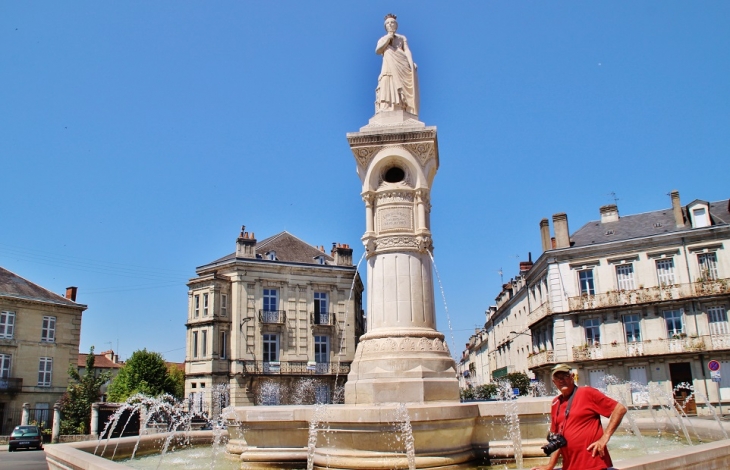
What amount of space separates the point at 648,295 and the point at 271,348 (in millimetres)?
26333

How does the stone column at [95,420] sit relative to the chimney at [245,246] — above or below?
below

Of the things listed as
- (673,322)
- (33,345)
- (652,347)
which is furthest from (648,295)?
(33,345)

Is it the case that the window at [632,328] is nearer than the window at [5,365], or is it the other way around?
the window at [632,328]

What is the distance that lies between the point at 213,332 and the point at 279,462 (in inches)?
1408

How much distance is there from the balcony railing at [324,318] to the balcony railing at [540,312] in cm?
1541

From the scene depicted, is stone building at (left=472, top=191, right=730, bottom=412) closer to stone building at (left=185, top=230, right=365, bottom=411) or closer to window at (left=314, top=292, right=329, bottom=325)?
stone building at (left=185, top=230, right=365, bottom=411)

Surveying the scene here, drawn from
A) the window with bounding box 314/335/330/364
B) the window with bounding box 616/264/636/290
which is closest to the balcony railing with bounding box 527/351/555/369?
the window with bounding box 616/264/636/290

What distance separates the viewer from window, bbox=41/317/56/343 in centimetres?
4167

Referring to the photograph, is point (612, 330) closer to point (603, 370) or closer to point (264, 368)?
point (603, 370)

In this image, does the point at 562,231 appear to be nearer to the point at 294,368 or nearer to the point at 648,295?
the point at 648,295

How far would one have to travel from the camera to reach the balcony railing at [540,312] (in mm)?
41338

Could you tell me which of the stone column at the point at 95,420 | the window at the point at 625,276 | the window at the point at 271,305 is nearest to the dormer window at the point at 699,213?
the window at the point at 625,276

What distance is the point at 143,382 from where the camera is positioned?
4734 centimetres

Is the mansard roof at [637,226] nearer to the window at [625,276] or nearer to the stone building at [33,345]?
the window at [625,276]
